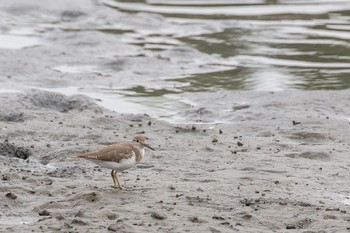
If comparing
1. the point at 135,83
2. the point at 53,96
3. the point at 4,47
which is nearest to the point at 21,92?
the point at 53,96

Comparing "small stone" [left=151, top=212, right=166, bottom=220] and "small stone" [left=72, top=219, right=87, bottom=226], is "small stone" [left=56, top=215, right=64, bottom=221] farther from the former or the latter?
"small stone" [left=151, top=212, right=166, bottom=220]

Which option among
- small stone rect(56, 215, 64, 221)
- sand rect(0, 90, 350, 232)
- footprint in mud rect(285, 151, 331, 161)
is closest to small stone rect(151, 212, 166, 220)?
sand rect(0, 90, 350, 232)

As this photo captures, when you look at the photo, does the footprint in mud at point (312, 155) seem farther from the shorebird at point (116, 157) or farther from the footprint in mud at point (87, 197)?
the footprint in mud at point (87, 197)

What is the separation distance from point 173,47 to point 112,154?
1098 cm

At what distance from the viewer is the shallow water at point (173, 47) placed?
17078 millimetres

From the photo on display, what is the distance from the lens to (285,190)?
33.8 ft

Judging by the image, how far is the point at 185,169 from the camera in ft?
37.0

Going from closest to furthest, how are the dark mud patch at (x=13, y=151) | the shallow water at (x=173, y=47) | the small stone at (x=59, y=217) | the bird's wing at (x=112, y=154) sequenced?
the small stone at (x=59, y=217), the bird's wing at (x=112, y=154), the dark mud patch at (x=13, y=151), the shallow water at (x=173, y=47)

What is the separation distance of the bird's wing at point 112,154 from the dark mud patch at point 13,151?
2264 mm

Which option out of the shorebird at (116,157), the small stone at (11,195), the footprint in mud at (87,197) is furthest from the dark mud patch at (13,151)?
the footprint in mud at (87,197)

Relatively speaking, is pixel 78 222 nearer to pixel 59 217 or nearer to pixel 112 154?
pixel 59 217

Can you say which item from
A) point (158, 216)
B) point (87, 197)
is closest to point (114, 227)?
point (158, 216)

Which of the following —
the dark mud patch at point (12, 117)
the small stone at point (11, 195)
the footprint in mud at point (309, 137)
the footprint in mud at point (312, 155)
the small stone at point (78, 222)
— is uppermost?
the small stone at point (78, 222)

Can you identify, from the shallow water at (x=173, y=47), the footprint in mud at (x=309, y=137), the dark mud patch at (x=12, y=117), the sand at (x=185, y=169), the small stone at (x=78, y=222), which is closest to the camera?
the small stone at (x=78, y=222)
